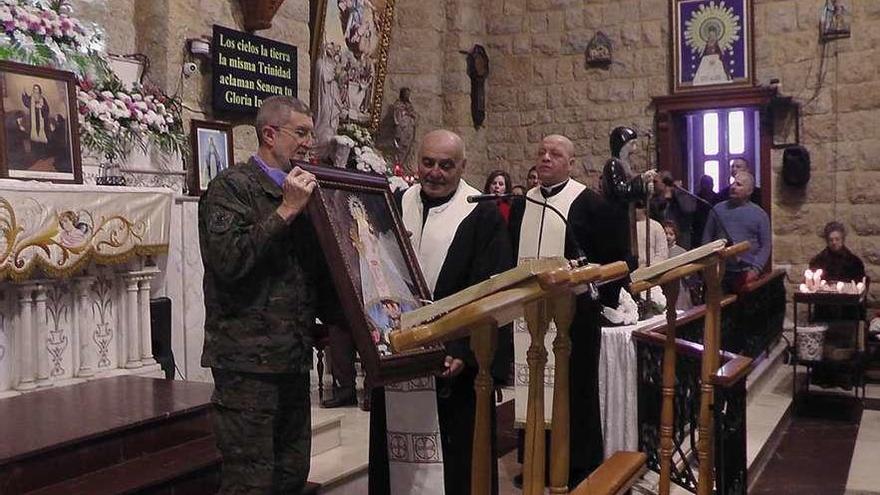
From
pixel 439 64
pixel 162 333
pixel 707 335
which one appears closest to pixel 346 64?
pixel 439 64

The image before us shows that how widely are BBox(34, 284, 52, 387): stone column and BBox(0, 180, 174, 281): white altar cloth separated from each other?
7.0 inches

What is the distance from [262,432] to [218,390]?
18cm

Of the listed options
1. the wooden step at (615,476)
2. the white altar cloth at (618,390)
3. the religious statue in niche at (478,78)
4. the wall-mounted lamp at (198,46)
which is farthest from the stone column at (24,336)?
the religious statue in niche at (478,78)

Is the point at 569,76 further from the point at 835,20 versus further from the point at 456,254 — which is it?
the point at 456,254

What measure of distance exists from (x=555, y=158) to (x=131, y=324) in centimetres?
242

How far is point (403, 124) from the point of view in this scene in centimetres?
918

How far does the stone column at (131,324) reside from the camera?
15.4ft

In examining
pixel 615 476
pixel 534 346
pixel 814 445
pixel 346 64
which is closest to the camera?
pixel 534 346

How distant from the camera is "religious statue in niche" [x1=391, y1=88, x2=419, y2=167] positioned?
9172mm

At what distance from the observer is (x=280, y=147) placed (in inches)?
101

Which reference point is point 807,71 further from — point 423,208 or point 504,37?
point 423,208

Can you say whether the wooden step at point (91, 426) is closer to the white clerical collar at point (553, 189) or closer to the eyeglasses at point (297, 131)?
the eyeglasses at point (297, 131)

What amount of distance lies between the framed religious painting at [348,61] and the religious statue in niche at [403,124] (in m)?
0.35

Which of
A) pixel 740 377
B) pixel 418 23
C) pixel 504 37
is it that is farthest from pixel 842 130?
pixel 740 377
